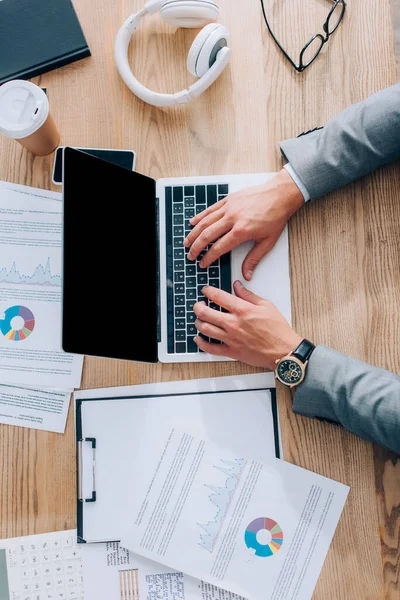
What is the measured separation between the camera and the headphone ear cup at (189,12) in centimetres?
95

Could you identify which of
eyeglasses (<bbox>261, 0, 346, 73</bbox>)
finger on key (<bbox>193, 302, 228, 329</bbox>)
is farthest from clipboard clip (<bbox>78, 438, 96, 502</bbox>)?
eyeglasses (<bbox>261, 0, 346, 73</bbox>)

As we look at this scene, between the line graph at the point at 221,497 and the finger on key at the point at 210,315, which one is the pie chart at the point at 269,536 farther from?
the finger on key at the point at 210,315

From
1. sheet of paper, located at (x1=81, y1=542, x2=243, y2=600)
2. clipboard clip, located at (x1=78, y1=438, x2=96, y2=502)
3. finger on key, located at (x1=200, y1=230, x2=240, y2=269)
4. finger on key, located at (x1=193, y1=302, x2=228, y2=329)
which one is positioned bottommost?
sheet of paper, located at (x1=81, y1=542, x2=243, y2=600)

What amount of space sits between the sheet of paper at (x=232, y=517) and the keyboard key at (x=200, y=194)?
0.41m

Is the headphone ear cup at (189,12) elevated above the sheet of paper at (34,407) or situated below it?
above

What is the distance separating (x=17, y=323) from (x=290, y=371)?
48 centimetres

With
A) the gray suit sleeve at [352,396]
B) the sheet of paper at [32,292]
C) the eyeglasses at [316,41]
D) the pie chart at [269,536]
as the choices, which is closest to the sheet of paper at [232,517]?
the pie chart at [269,536]

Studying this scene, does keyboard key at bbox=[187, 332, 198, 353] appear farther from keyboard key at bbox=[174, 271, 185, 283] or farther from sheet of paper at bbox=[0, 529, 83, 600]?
sheet of paper at bbox=[0, 529, 83, 600]

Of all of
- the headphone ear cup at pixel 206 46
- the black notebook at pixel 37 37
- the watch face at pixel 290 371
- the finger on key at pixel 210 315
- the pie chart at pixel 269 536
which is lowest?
the pie chart at pixel 269 536

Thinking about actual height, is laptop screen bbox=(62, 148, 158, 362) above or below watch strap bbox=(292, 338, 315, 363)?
above

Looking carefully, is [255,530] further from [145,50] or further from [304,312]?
[145,50]

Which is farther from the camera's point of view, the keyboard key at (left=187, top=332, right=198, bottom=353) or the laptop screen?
the keyboard key at (left=187, top=332, right=198, bottom=353)

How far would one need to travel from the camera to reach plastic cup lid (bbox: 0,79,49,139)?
91 cm

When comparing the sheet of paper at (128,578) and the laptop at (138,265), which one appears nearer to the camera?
the laptop at (138,265)
